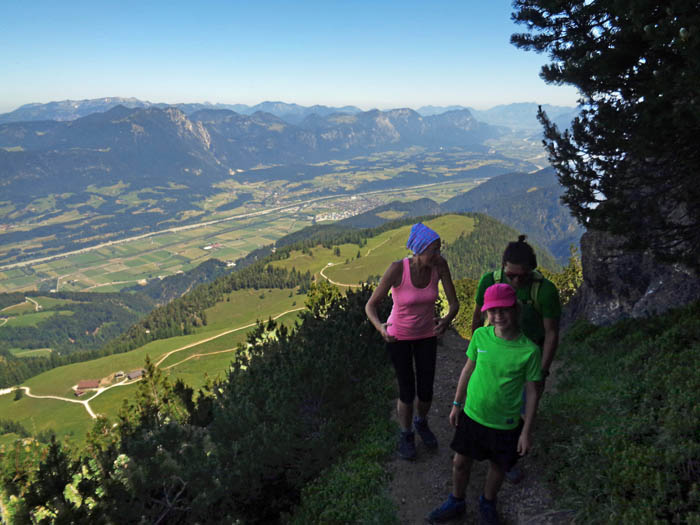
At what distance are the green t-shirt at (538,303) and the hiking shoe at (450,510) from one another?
242 cm

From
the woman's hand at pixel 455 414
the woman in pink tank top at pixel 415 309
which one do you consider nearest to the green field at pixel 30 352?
the woman in pink tank top at pixel 415 309

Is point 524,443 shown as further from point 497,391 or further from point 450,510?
point 450,510

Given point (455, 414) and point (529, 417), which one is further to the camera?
point (455, 414)

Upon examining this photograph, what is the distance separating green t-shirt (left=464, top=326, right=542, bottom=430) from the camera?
457cm

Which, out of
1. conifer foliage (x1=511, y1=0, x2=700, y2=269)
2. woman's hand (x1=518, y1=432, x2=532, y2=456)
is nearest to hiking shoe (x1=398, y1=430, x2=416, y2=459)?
woman's hand (x1=518, y1=432, x2=532, y2=456)

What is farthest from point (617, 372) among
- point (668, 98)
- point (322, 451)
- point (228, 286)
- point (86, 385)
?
point (228, 286)

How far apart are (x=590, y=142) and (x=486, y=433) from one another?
883 centimetres

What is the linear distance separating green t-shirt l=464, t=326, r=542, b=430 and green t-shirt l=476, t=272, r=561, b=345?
90 centimetres

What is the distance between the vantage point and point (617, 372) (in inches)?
357

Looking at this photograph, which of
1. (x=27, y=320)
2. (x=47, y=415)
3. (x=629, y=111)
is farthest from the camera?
(x=27, y=320)

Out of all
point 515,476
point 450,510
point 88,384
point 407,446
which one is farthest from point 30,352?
point 515,476

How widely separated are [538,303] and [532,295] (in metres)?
0.13

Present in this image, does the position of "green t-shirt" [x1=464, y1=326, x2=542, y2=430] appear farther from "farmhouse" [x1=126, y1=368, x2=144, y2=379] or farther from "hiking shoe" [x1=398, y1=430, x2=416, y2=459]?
"farmhouse" [x1=126, y1=368, x2=144, y2=379]

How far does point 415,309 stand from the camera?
6066mm
